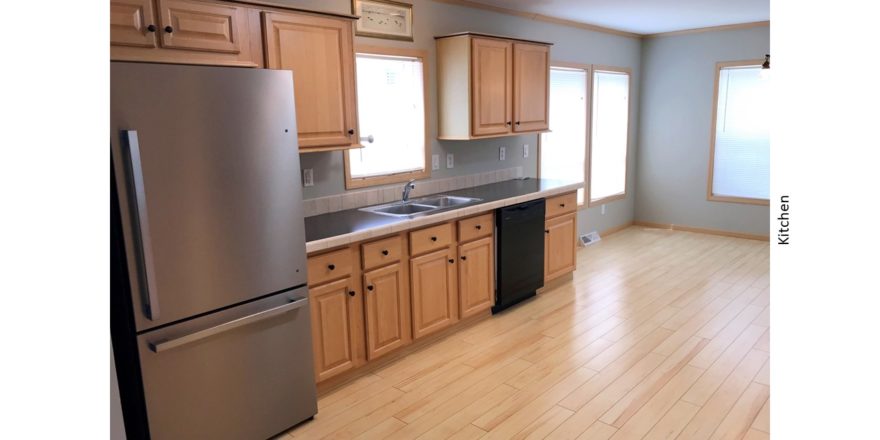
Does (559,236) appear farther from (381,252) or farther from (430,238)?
(381,252)

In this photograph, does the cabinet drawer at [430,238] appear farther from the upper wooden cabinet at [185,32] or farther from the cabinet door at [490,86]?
the upper wooden cabinet at [185,32]

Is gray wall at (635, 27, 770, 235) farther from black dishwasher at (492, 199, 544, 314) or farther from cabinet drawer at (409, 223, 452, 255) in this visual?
cabinet drawer at (409, 223, 452, 255)

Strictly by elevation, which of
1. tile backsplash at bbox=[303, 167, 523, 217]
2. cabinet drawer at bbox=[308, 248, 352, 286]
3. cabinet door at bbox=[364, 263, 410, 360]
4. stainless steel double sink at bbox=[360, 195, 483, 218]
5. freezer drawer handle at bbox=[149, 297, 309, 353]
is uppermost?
tile backsplash at bbox=[303, 167, 523, 217]

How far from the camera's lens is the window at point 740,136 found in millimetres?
6141

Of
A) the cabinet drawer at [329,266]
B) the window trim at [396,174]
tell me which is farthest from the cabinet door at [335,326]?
the window trim at [396,174]

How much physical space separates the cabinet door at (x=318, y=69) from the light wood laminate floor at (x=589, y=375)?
4.66 feet

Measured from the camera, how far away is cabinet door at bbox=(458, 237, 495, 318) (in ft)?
12.3

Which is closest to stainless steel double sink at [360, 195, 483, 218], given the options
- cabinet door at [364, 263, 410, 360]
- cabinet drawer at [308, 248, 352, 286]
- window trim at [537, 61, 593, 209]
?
cabinet door at [364, 263, 410, 360]

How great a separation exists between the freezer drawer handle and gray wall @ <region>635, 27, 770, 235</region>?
555 cm

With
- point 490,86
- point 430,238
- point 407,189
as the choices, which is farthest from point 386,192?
point 490,86

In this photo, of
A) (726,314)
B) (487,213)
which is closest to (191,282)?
(487,213)

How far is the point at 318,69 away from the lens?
3.03 m
